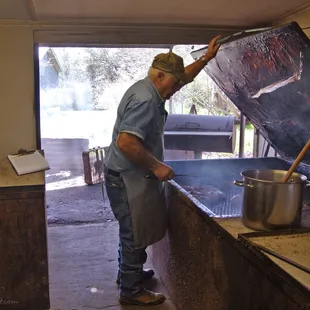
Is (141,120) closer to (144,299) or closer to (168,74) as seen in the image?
(168,74)

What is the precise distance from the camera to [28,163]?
7.86 ft

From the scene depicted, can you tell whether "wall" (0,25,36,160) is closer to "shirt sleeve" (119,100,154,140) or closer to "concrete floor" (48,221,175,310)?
"concrete floor" (48,221,175,310)

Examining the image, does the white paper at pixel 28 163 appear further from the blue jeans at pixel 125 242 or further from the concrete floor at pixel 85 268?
the concrete floor at pixel 85 268

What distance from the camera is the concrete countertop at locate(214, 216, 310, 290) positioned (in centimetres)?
108

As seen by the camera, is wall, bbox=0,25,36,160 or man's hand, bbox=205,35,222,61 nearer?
man's hand, bbox=205,35,222,61

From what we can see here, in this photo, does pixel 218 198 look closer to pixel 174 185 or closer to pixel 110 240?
pixel 174 185

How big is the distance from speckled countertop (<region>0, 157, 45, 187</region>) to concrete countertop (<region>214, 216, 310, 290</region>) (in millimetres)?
1108

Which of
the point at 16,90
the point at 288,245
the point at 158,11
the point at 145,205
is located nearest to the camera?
the point at 288,245

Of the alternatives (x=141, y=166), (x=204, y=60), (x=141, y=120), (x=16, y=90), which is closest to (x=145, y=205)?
(x=141, y=166)

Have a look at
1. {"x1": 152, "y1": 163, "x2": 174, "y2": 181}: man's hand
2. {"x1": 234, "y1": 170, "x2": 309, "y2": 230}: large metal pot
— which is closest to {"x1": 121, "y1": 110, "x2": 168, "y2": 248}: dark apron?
{"x1": 152, "y1": 163, "x2": 174, "y2": 181}: man's hand

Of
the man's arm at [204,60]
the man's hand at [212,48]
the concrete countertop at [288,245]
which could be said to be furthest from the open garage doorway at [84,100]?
the concrete countertop at [288,245]

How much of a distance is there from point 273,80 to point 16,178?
1.49 m

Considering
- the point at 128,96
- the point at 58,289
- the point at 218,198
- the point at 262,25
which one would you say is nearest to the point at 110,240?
the point at 58,289

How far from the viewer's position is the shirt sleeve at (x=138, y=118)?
1981 mm
